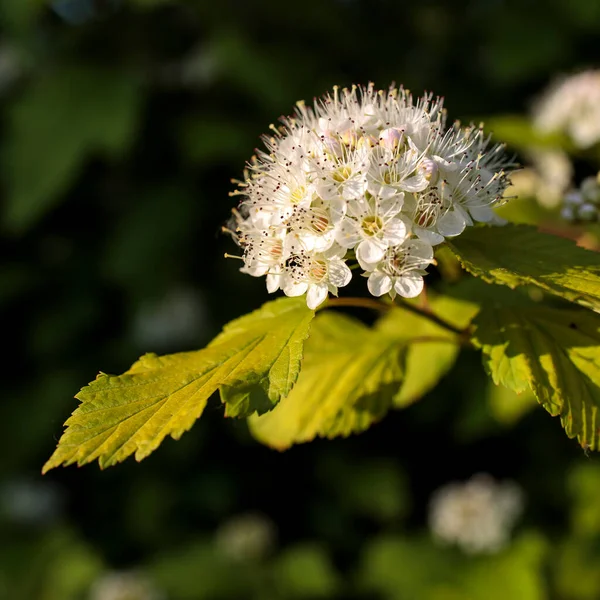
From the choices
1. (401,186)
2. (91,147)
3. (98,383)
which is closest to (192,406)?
(98,383)

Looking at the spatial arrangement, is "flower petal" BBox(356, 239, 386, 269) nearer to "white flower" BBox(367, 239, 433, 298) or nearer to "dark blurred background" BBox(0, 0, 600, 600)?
"white flower" BBox(367, 239, 433, 298)

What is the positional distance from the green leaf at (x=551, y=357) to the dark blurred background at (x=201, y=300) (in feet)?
7.79

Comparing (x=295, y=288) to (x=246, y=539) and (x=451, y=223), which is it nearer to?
(x=451, y=223)

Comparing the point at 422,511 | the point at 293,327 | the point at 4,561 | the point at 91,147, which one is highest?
the point at 293,327

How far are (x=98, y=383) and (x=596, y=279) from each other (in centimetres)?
79

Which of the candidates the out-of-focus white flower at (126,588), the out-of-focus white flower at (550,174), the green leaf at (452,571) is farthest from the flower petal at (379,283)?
the out-of-focus white flower at (126,588)

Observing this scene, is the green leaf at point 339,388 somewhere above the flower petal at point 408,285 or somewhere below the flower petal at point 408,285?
below

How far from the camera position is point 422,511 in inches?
192

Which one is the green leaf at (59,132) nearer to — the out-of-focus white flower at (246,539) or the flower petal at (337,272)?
the out-of-focus white flower at (246,539)

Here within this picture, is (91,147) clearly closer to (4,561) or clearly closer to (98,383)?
(4,561)

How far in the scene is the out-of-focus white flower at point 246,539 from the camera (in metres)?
4.04

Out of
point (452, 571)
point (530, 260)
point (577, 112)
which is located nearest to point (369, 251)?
point (530, 260)

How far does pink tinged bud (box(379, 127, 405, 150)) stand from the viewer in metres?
1.17

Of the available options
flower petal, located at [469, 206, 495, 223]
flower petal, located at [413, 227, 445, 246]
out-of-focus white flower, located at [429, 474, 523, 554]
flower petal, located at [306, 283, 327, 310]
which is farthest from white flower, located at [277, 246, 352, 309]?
out-of-focus white flower, located at [429, 474, 523, 554]
